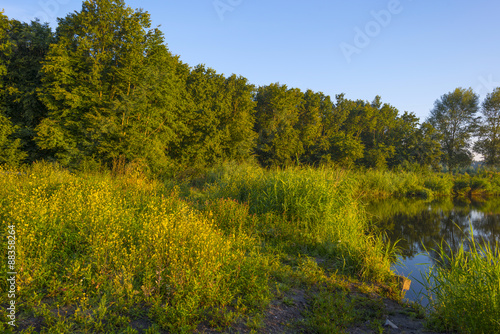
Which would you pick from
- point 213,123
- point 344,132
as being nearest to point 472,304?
point 213,123

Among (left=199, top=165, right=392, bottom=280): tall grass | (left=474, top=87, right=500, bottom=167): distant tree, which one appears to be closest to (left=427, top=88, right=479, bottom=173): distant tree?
→ (left=474, top=87, right=500, bottom=167): distant tree

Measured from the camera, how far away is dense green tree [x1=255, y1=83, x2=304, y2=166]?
25.3m

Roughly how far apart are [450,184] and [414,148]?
29.8 ft

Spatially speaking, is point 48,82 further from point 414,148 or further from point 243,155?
point 414,148

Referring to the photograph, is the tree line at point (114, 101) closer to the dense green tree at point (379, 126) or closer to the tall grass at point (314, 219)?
the tall grass at point (314, 219)

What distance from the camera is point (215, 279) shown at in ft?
11.9

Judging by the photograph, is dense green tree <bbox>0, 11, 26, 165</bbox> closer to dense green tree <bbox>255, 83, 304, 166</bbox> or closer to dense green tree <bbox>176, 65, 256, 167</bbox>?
dense green tree <bbox>176, 65, 256, 167</bbox>

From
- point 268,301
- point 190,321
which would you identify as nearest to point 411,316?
point 268,301

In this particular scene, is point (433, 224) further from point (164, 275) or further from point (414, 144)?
point (414, 144)

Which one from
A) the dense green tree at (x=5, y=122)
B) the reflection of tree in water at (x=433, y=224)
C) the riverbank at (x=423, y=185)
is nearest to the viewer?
the reflection of tree in water at (x=433, y=224)

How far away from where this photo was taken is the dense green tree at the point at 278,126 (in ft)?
83.0

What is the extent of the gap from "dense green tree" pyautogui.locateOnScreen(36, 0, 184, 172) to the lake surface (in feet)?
41.6

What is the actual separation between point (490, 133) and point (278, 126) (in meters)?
28.6

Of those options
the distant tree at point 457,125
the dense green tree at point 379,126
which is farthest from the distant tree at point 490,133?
the dense green tree at point 379,126
